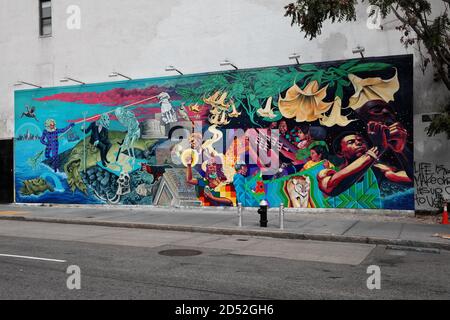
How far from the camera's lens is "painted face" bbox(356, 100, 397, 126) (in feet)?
52.8

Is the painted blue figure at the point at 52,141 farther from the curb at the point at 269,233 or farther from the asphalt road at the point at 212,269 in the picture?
the asphalt road at the point at 212,269

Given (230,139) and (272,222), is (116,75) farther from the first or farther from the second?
(272,222)

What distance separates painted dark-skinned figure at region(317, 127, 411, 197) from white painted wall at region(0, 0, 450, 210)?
52.0 inches

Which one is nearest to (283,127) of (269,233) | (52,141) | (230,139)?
(230,139)

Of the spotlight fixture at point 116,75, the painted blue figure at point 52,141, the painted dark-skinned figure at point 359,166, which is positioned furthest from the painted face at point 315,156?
the painted blue figure at point 52,141

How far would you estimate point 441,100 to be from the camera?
51.5ft

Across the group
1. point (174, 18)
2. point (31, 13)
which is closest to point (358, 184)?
point (174, 18)

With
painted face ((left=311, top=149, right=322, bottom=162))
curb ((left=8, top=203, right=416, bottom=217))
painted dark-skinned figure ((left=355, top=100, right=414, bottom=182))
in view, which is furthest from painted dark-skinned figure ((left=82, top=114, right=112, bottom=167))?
painted dark-skinned figure ((left=355, top=100, right=414, bottom=182))

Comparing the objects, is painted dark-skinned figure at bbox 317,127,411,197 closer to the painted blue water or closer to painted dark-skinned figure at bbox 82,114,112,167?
painted dark-skinned figure at bbox 82,114,112,167

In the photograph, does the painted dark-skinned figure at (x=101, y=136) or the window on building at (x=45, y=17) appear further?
the window on building at (x=45, y=17)

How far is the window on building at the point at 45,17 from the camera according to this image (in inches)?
892

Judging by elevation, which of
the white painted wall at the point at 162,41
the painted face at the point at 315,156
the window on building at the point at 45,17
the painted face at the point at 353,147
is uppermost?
the window on building at the point at 45,17

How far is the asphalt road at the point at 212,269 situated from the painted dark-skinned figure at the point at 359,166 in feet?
16.5

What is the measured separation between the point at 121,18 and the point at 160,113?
15.9 feet
